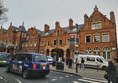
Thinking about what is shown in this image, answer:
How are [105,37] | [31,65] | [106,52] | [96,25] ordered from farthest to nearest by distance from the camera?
[96,25] < [105,37] < [106,52] < [31,65]

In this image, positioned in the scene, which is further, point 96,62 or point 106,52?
point 106,52

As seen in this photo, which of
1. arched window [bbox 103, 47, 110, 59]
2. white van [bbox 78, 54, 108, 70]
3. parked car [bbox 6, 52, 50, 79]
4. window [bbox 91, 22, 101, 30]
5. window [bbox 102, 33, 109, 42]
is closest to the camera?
parked car [bbox 6, 52, 50, 79]

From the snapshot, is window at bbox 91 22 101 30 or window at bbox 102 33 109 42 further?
window at bbox 91 22 101 30

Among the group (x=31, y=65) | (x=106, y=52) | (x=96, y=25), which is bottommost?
(x=31, y=65)

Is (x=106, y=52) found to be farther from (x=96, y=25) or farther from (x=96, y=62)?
(x=96, y=62)

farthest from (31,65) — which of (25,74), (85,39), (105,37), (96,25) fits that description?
(96,25)

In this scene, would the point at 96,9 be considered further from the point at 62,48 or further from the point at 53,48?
the point at 53,48

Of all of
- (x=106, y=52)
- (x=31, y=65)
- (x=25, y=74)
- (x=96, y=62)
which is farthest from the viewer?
(x=106, y=52)

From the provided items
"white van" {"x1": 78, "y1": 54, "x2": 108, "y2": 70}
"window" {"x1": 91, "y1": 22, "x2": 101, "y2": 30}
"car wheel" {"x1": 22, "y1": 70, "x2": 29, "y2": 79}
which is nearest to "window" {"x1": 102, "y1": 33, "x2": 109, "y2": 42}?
"window" {"x1": 91, "y1": 22, "x2": 101, "y2": 30}

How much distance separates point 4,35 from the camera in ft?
192

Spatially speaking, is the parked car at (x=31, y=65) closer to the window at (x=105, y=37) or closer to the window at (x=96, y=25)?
the window at (x=105, y=37)

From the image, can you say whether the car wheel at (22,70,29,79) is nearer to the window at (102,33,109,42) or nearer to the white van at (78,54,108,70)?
the white van at (78,54,108,70)

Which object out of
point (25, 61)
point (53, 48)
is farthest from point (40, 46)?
point (25, 61)

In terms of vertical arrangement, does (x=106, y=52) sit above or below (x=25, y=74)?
above
